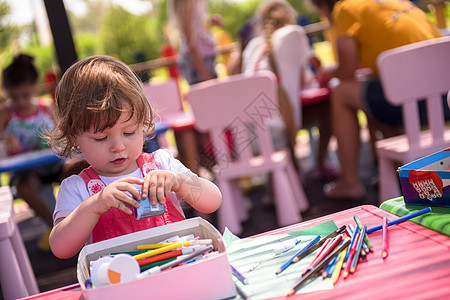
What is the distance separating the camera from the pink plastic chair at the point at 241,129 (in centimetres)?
268

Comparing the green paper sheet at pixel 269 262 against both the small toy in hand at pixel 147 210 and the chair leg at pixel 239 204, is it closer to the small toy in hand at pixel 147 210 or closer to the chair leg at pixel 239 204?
the small toy in hand at pixel 147 210

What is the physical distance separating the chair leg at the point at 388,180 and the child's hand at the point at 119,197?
1833mm

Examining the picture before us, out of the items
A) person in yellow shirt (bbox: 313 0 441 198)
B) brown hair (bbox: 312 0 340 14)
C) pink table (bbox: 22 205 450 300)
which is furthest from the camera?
brown hair (bbox: 312 0 340 14)

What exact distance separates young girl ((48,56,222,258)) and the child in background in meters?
2.26

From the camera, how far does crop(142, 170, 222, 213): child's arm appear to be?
874 millimetres

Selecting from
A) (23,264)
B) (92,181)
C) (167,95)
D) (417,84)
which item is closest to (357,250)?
(92,181)

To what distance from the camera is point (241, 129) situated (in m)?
2.84

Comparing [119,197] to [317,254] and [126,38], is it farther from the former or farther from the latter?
[126,38]

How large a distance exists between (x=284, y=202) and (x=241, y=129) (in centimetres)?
48

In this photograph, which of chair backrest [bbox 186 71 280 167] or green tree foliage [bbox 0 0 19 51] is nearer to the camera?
chair backrest [bbox 186 71 280 167]

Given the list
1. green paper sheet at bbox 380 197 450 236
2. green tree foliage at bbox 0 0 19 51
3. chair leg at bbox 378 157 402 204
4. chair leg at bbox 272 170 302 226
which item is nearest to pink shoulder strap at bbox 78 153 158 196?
green paper sheet at bbox 380 197 450 236

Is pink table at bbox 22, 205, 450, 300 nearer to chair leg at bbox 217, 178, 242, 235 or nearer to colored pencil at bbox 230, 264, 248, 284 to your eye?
colored pencil at bbox 230, 264, 248, 284

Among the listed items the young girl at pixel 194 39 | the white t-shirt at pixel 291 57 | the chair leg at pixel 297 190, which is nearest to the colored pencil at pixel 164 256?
the white t-shirt at pixel 291 57

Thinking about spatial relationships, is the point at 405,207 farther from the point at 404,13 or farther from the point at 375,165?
the point at 375,165
